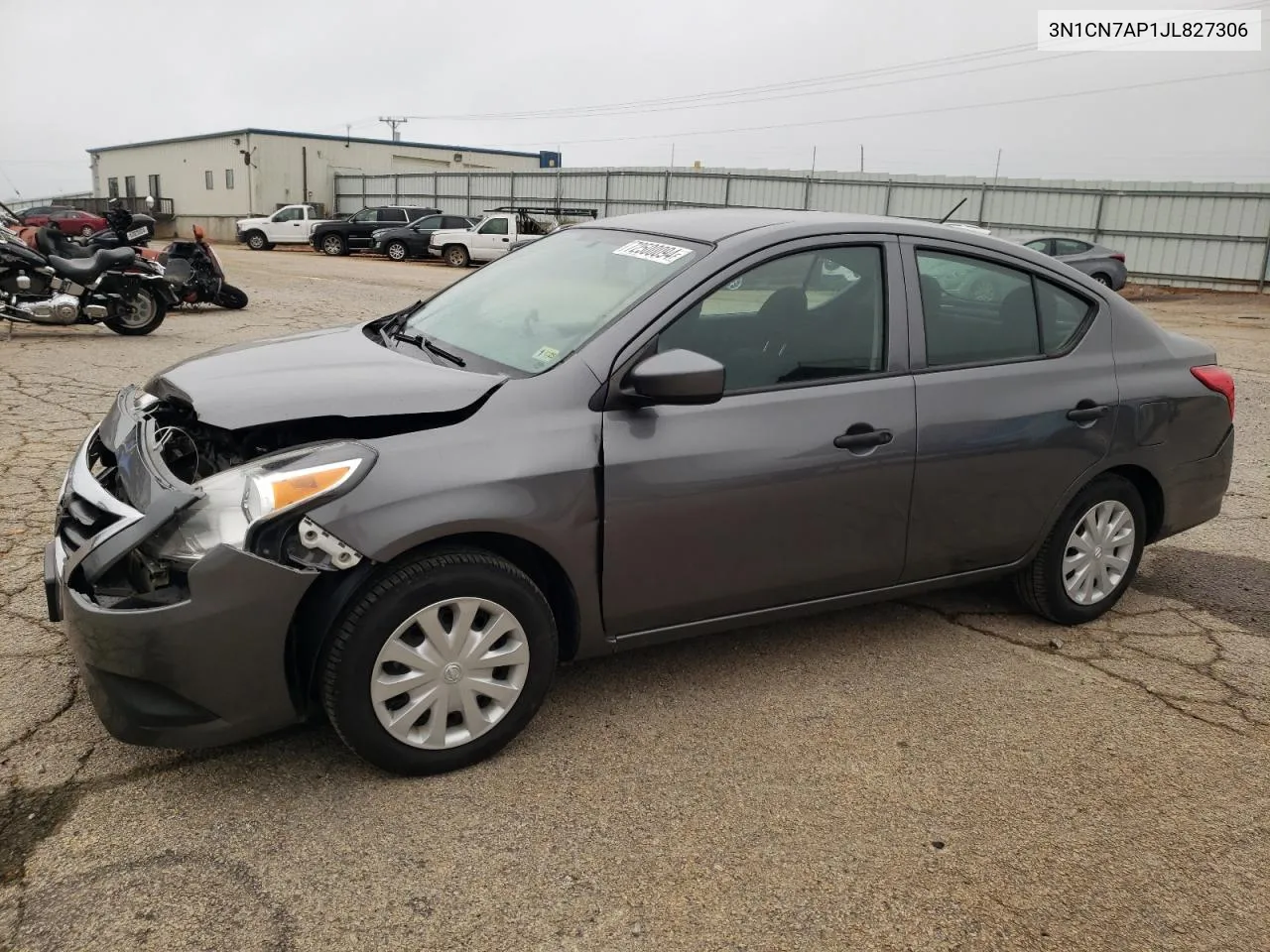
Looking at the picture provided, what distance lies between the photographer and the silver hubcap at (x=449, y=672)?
280 cm

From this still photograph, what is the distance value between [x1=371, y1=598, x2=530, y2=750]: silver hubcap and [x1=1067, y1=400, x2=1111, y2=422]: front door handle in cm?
234

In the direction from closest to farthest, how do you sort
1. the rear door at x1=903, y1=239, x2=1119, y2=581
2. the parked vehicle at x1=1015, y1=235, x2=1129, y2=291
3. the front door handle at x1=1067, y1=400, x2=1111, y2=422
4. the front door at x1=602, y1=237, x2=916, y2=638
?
the front door at x1=602, y1=237, x2=916, y2=638, the rear door at x1=903, y1=239, x2=1119, y2=581, the front door handle at x1=1067, y1=400, x2=1111, y2=422, the parked vehicle at x1=1015, y1=235, x2=1129, y2=291

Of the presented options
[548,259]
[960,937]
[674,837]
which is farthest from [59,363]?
[960,937]

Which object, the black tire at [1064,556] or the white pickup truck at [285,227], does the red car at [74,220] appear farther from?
the black tire at [1064,556]

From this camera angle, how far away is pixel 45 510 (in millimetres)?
5027

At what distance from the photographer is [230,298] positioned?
13.9 meters

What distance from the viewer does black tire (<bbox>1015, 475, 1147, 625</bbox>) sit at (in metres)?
4.11

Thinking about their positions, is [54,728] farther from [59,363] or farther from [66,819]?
[59,363]

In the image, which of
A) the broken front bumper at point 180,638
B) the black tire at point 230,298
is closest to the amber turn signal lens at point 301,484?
the broken front bumper at point 180,638

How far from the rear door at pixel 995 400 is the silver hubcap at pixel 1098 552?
0.25m

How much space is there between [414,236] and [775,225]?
2736cm

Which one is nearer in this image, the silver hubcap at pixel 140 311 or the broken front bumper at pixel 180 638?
the broken front bumper at pixel 180 638

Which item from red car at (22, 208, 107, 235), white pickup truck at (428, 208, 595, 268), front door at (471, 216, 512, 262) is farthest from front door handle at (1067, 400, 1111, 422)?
red car at (22, 208, 107, 235)

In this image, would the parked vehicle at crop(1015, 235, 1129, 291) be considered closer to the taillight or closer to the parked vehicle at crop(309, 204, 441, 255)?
the taillight
